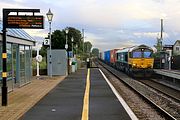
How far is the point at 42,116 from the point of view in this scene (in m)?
12.2

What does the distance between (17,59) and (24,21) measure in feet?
26.4

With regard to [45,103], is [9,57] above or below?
above

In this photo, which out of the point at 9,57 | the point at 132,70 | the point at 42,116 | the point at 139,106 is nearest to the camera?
the point at 42,116

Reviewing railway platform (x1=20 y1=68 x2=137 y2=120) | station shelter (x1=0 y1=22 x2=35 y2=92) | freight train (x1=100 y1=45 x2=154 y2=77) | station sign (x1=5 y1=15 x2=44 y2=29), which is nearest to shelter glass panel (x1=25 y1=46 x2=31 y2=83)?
station shelter (x1=0 y1=22 x2=35 y2=92)

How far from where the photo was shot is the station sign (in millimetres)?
15070

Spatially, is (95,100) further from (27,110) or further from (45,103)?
(27,110)

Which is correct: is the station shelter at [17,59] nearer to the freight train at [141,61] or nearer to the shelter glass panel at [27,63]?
the shelter glass panel at [27,63]

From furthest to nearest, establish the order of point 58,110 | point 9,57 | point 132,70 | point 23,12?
point 132,70, point 9,57, point 23,12, point 58,110

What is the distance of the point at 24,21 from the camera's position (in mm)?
15172

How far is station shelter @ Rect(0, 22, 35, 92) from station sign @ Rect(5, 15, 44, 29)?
12.6ft

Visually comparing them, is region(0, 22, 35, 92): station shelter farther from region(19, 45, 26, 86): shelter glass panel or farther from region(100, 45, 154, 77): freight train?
region(100, 45, 154, 77): freight train

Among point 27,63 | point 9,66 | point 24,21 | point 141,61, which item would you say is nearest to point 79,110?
point 24,21

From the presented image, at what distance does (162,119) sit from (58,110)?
3.40m

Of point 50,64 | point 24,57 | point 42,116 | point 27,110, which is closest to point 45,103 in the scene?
point 27,110
